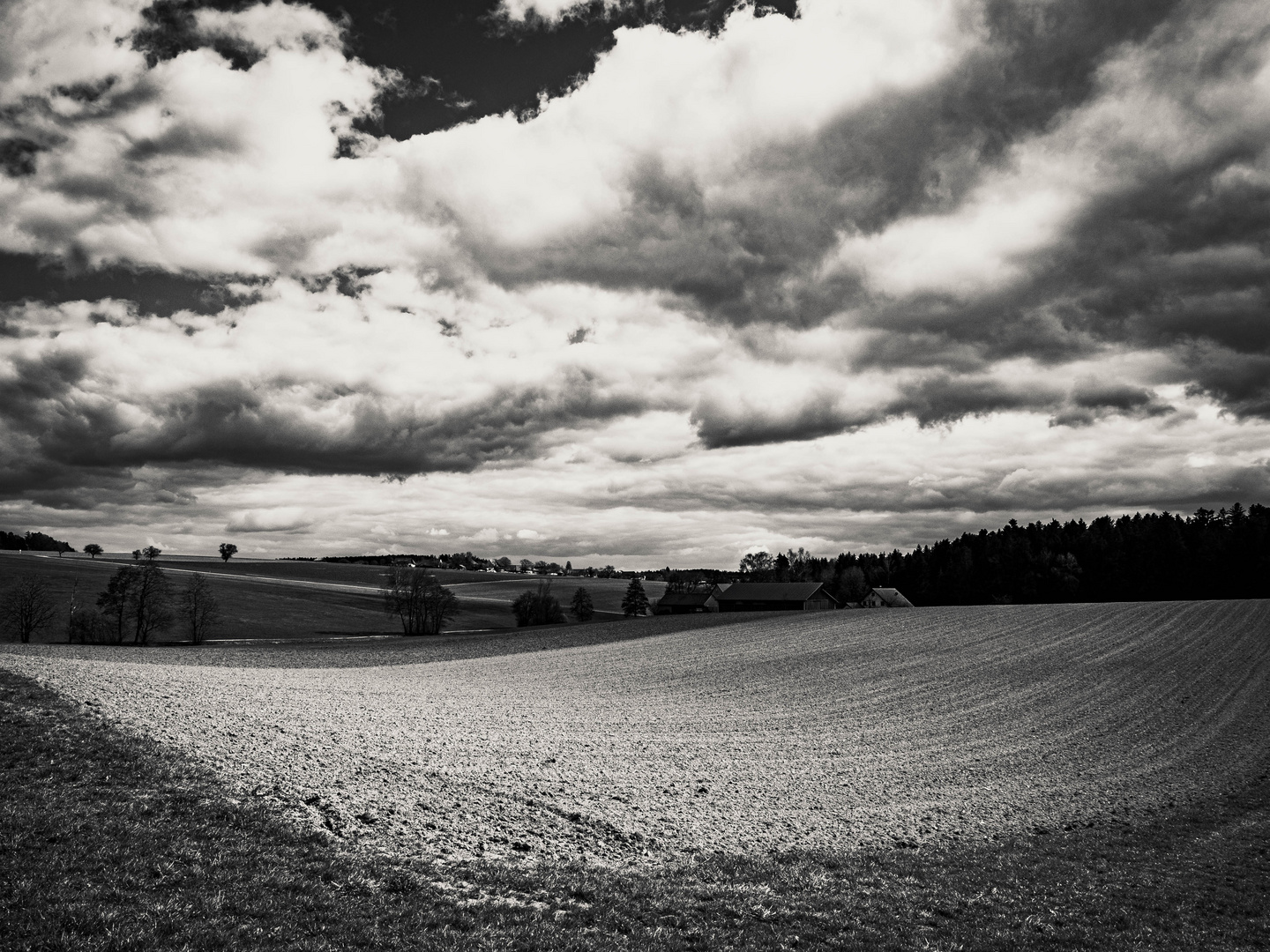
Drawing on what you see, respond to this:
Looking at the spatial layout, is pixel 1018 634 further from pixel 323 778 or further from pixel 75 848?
pixel 75 848

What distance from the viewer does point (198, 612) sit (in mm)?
84375

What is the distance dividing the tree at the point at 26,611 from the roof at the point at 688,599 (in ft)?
319

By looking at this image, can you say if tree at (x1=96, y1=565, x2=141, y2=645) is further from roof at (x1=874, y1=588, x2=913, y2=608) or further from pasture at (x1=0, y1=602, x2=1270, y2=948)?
roof at (x1=874, y1=588, x2=913, y2=608)

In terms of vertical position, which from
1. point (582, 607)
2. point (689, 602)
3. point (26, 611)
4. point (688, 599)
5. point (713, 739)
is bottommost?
point (582, 607)

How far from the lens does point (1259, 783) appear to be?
26.6m

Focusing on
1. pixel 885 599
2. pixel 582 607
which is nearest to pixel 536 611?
pixel 582 607

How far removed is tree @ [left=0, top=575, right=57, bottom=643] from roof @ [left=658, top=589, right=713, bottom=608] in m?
97.3

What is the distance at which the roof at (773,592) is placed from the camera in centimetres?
11944

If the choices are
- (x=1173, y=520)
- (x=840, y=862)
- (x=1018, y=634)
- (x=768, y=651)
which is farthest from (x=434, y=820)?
(x=1173, y=520)

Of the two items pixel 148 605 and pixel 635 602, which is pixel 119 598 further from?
pixel 635 602

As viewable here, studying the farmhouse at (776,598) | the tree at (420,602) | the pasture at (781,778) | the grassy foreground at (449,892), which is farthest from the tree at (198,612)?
the farmhouse at (776,598)

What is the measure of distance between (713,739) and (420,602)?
278 feet

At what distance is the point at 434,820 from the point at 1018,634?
60.6 m

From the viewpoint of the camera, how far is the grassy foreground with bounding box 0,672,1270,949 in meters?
10.3
